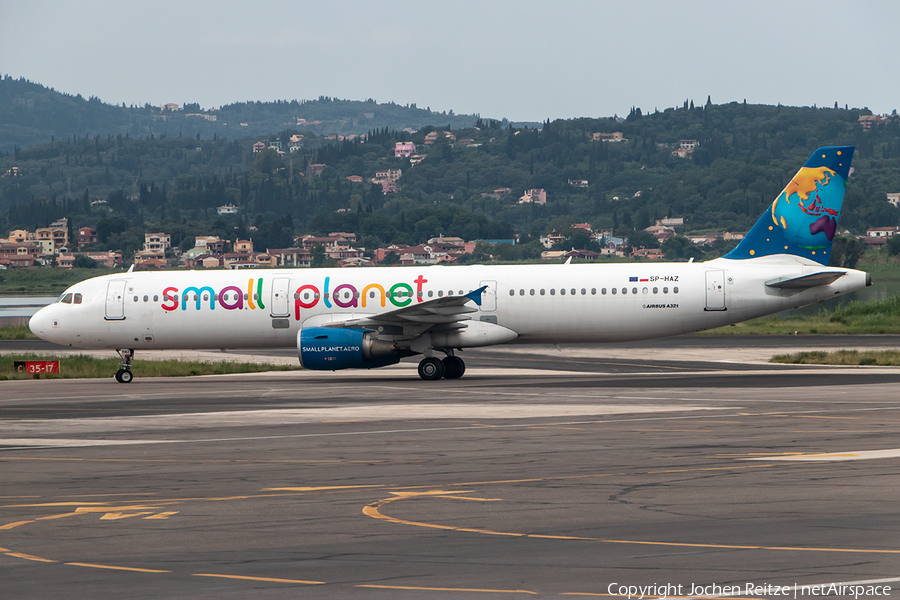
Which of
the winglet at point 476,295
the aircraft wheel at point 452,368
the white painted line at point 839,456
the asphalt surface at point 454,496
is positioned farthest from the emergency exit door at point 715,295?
the white painted line at point 839,456

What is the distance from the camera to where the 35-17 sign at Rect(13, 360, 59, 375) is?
124 feet

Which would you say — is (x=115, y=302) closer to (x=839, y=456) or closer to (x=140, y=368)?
(x=140, y=368)

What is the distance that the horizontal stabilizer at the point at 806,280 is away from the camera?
3117 centimetres

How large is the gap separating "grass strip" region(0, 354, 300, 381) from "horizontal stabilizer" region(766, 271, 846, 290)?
1807 centimetres

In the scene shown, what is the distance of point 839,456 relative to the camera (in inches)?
604

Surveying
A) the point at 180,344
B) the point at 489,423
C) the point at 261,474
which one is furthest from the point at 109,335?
the point at 261,474

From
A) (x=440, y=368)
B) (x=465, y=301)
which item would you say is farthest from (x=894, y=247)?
(x=465, y=301)

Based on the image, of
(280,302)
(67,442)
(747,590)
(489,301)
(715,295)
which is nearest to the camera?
(747,590)

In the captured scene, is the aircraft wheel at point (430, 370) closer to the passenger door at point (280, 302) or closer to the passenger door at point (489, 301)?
the passenger door at point (489, 301)

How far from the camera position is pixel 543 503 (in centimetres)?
1222

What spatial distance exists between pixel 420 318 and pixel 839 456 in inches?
688

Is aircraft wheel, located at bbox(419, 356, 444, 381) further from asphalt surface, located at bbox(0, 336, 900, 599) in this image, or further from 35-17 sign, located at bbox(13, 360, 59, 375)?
35-17 sign, located at bbox(13, 360, 59, 375)

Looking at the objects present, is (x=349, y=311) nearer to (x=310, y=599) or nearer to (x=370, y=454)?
(x=370, y=454)

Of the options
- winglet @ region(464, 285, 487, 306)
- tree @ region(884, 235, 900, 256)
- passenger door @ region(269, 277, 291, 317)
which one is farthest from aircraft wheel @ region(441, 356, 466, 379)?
tree @ region(884, 235, 900, 256)
